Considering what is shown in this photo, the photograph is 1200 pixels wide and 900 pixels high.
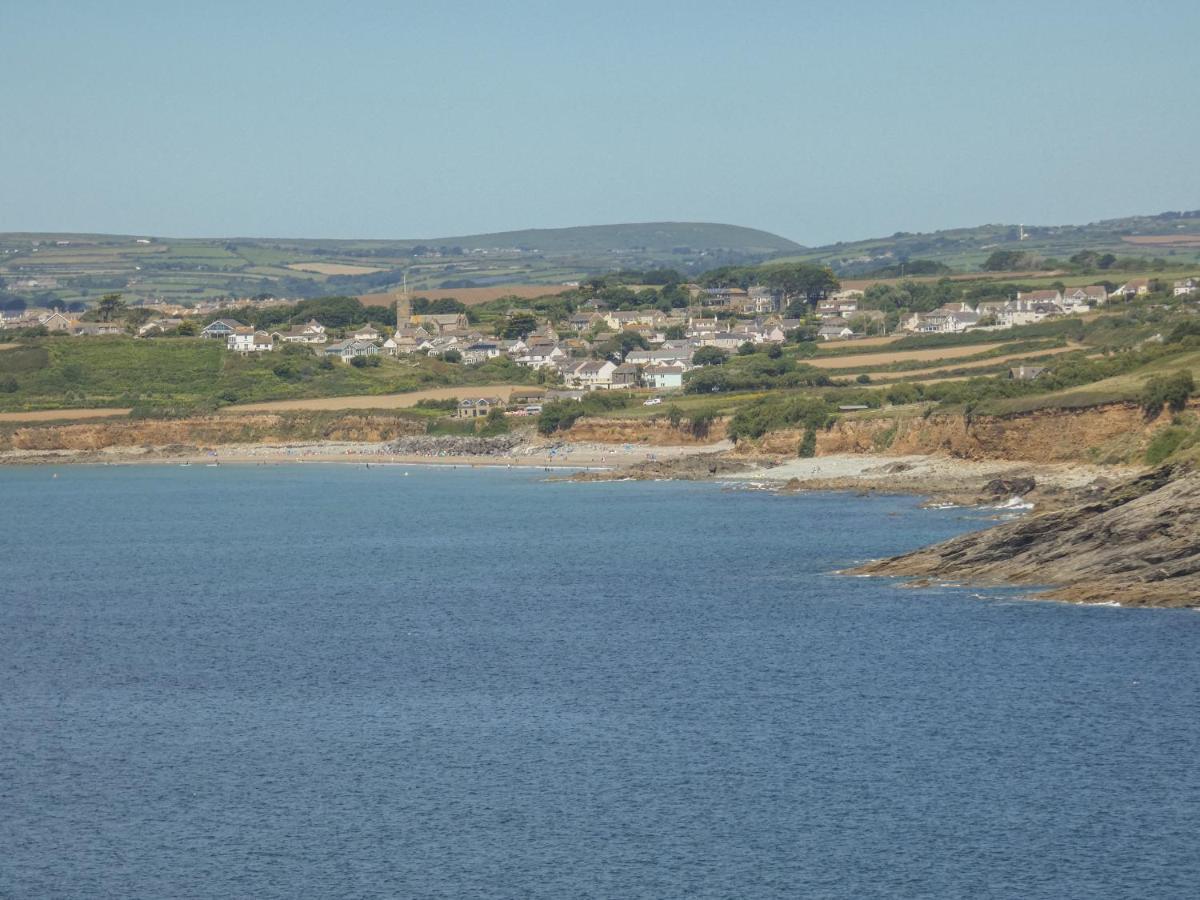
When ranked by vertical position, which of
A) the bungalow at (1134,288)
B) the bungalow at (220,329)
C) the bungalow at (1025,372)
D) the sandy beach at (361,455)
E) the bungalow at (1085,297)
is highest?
the bungalow at (1134,288)

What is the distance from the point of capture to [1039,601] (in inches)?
1586

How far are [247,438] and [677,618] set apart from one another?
7522cm

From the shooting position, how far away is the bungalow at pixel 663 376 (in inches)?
4628

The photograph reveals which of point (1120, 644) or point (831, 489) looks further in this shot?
point (831, 489)

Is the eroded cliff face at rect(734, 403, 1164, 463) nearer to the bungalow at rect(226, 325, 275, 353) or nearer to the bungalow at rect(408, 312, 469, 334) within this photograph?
the bungalow at rect(226, 325, 275, 353)

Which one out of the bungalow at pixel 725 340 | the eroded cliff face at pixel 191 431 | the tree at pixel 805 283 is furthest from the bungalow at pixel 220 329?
the tree at pixel 805 283

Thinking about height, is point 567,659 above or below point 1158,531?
below

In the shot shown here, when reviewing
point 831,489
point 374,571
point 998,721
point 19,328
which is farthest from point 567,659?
point 19,328

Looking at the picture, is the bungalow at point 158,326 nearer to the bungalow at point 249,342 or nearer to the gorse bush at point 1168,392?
the bungalow at point 249,342

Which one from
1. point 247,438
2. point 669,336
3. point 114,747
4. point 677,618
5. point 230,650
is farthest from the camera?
point 669,336

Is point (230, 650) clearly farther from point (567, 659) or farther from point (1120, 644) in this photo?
point (1120, 644)

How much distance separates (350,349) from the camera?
137 m

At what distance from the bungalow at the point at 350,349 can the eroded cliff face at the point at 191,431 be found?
65.8 ft

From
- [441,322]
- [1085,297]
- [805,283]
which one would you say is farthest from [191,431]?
[805,283]
